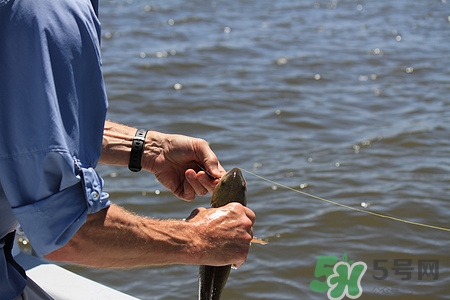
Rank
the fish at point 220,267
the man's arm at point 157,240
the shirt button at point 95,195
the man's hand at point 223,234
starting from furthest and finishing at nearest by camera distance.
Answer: the fish at point 220,267 → the man's hand at point 223,234 → the man's arm at point 157,240 → the shirt button at point 95,195

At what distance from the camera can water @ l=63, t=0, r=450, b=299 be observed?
5492 millimetres

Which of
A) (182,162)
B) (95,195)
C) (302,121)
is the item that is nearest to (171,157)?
(182,162)

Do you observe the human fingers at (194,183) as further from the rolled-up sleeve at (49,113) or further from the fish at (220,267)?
the rolled-up sleeve at (49,113)

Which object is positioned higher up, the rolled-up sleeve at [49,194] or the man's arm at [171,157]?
the rolled-up sleeve at [49,194]

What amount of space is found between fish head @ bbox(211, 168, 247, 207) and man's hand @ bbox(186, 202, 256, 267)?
43cm

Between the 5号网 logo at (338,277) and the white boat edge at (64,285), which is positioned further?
the 5号网 logo at (338,277)

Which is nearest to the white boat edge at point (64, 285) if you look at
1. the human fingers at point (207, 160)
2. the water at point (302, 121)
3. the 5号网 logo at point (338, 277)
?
the human fingers at point (207, 160)

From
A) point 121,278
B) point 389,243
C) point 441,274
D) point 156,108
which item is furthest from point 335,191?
point 156,108

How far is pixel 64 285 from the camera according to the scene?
378 cm

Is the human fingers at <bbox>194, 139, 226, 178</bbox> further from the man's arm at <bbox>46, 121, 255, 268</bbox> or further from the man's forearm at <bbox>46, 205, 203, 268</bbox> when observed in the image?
the man's forearm at <bbox>46, 205, 203, 268</bbox>

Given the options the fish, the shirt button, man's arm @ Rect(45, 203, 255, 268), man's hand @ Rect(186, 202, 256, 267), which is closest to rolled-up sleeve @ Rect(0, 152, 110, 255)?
the shirt button

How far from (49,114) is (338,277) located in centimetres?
373

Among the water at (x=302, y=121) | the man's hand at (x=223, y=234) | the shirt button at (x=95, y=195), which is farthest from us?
the water at (x=302, y=121)

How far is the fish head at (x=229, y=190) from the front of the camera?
3174 millimetres
